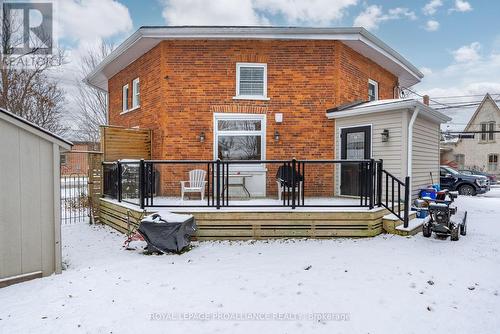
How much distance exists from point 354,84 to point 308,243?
18.9 feet

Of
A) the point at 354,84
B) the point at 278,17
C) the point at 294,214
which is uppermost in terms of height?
the point at 278,17

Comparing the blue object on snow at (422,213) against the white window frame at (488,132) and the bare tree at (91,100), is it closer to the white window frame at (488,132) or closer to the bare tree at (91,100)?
the bare tree at (91,100)

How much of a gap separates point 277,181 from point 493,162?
28.2 metres

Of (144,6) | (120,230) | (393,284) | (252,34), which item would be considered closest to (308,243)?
(393,284)

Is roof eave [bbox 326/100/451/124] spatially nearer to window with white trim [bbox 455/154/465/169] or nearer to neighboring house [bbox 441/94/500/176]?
neighboring house [bbox 441/94/500/176]

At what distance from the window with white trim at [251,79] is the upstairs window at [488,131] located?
27.8 metres

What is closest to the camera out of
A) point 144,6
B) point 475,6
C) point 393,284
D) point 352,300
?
point 352,300

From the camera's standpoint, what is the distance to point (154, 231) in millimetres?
5359

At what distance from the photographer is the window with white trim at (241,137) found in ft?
28.9

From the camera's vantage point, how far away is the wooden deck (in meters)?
6.05

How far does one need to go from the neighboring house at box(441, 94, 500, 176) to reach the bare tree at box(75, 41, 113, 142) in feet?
93.7

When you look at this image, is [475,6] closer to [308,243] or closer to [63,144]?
[308,243]

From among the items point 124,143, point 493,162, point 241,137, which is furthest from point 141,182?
point 493,162

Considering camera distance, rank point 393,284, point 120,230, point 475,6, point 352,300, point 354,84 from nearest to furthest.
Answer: point 352,300
point 393,284
point 120,230
point 354,84
point 475,6
